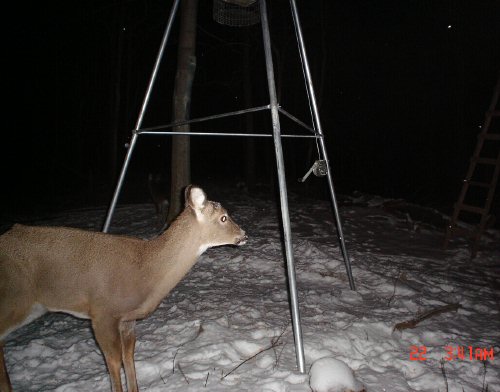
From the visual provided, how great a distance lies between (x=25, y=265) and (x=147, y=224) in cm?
604

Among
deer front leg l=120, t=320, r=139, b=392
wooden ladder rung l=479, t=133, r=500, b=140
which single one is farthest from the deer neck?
wooden ladder rung l=479, t=133, r=500, b=140

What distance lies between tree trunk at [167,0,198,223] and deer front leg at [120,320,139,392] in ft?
11.4

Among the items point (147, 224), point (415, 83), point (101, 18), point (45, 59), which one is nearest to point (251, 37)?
point (101, 18)

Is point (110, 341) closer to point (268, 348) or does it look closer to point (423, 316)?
point (268, 348)

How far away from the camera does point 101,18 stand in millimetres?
16344

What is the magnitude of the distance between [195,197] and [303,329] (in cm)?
212

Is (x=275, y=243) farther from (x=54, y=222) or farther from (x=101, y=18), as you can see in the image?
(x=101, y=18)

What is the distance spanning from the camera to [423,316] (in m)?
4.38

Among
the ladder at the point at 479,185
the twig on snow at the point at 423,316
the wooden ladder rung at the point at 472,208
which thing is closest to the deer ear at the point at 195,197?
the twig on snow at the point at 423,316

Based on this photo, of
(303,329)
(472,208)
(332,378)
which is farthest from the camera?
(472,208)

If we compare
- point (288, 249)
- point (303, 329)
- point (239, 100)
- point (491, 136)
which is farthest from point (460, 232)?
point (239, 100)

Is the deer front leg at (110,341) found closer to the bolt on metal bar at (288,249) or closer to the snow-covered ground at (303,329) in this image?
the snow-covered ground at (303,329)

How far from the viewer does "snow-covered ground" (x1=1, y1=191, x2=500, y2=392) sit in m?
3.22

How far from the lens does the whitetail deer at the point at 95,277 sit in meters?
2.82
